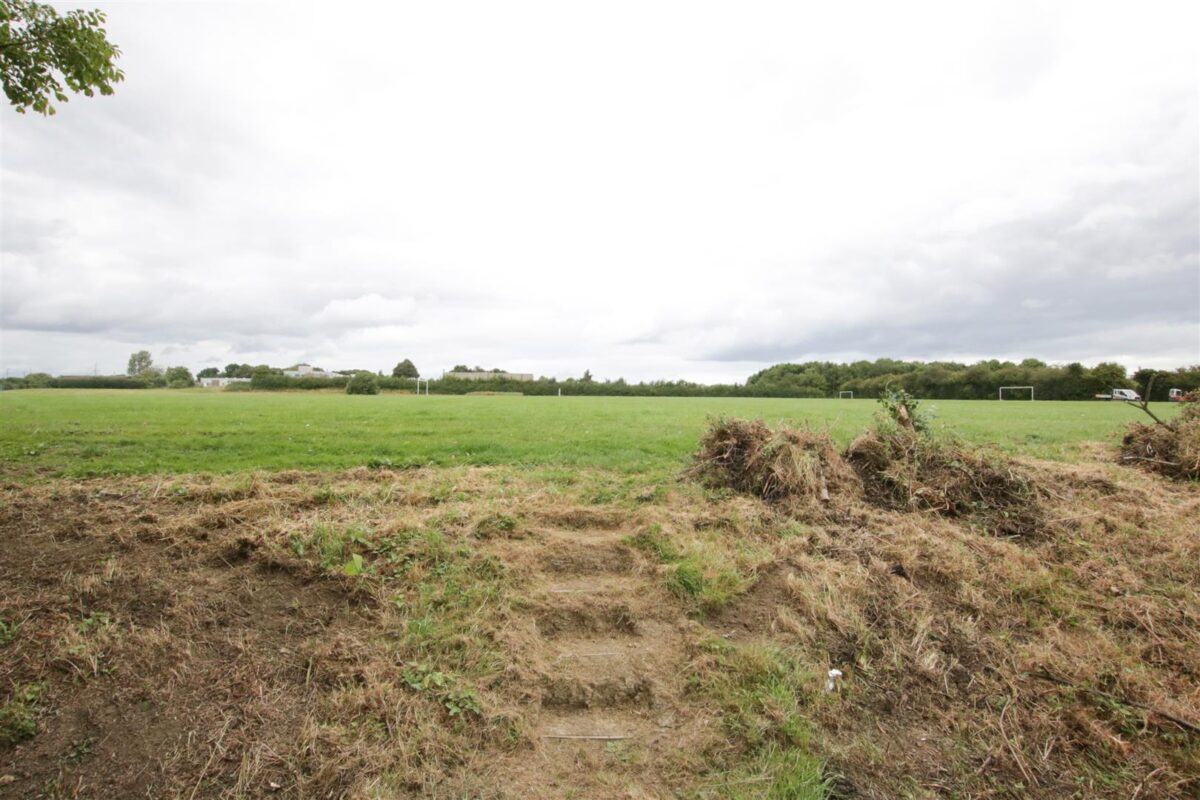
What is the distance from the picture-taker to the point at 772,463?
763cm

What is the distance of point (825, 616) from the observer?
4.78 meters

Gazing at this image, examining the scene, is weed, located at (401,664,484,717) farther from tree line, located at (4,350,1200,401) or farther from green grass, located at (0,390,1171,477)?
tree line, located at (4,350,1200,401)

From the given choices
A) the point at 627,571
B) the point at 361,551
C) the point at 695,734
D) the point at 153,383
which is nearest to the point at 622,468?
the point at 627,571

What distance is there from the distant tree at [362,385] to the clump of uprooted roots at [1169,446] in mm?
74858

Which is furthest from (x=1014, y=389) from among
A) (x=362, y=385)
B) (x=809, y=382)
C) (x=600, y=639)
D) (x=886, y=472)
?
(x=362, y=385)

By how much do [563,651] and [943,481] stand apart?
19.9 ft

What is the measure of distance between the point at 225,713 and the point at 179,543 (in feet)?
8.24

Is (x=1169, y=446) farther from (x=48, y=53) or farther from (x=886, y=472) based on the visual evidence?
(x=48, y=53)

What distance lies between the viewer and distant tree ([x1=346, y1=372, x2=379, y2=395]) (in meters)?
72.9

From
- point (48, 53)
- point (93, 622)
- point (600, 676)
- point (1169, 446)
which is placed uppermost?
point (48, 53)

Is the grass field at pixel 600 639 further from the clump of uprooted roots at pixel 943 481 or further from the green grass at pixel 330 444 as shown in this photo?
the green grass at pixel 330 444

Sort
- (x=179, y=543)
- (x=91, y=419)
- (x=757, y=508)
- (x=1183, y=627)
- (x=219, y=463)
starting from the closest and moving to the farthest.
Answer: (x=1183, y=627)
(x=179, y=543)
(x=757, y=508)
(x=219, y=463)
(x=91, y=419)

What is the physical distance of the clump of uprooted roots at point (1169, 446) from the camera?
29.7 feet

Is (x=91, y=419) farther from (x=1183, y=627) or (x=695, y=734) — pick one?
(x=1183, y=627)
